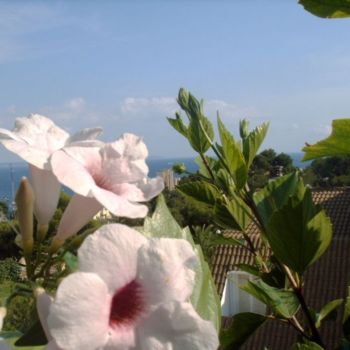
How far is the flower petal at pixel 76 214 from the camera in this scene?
17.8 inches

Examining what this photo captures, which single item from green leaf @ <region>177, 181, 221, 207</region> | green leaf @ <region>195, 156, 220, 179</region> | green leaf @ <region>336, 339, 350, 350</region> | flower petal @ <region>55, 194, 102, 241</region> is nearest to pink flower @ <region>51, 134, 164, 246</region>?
flower petal @ <region>55, 194, 102, 241</region>

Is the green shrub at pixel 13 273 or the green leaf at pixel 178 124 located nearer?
the green shrub at pixel 13 273

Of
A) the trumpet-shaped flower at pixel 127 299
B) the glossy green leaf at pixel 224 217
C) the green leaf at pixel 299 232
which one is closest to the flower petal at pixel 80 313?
the trumpet-shaped flower at pixel 127 299

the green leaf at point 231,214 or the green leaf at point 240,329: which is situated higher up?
the green leaf at point 231,214

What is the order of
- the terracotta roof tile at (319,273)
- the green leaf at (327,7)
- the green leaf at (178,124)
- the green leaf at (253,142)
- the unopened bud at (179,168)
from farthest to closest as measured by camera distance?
the terracotta roof tile at (319,273) < the unopened bud at (179,168) < the green leaf at (178,124) < the green leaf at (253,142) < the green leaf at (327,7)


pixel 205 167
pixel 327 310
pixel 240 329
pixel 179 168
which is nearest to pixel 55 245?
pixel 240 329

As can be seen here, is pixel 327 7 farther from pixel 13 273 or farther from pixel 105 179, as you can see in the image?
pixel 13 273

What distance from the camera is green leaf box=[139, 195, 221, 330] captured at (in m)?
0.46

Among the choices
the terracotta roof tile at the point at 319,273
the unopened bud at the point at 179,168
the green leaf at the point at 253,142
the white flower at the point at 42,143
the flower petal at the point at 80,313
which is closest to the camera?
the flower petal at the point at 80,313

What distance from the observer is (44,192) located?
46 centimetres

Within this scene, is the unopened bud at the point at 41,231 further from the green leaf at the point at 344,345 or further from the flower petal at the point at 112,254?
the green leaf at the point at 344,345

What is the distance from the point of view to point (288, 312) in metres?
0.77

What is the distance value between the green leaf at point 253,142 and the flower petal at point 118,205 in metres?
0.49

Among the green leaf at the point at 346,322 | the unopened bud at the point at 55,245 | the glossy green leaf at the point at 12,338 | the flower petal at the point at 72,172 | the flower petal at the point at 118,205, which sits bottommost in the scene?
the green leaf at the point at 346,322
